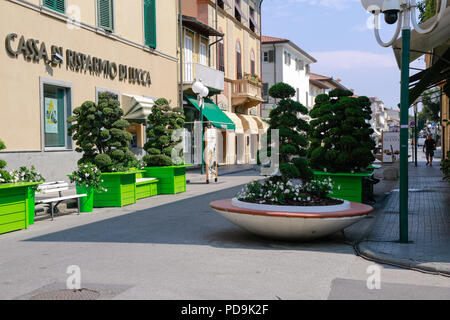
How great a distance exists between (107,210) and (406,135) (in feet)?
23.0

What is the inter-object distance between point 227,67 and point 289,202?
25.8 meters

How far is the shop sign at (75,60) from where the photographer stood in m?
13.9

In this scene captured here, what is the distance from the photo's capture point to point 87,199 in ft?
37.4

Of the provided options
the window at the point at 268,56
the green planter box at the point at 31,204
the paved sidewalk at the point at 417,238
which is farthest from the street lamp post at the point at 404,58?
the window at the point at 268,56

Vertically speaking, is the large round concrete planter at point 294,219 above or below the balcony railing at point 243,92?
below

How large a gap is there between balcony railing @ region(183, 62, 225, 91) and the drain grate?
2024 cm

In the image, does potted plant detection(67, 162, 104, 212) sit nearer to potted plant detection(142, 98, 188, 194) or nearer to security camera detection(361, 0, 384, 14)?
potted plant detection(142, 98, 188, 194)

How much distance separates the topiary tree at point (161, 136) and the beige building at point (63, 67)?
285cm

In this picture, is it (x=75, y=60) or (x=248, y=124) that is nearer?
(x=75, y=60)

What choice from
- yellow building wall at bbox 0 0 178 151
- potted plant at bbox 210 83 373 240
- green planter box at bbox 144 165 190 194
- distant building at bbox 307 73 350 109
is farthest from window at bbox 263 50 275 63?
potted plant at bbox 210 83 373 240

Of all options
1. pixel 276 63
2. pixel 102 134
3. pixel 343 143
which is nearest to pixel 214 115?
pixel 102 134

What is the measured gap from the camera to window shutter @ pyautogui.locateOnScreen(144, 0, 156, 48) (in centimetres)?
2123

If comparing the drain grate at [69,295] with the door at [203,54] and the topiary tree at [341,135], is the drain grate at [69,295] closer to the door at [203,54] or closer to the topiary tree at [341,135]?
the topiary tree at [341,135]

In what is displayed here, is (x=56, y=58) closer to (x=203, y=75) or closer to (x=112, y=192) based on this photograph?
(x=112, y=192)
